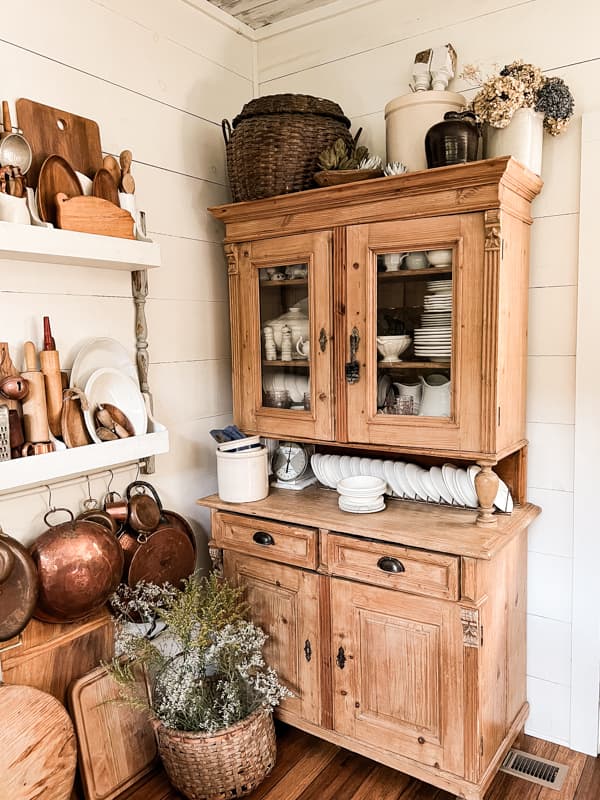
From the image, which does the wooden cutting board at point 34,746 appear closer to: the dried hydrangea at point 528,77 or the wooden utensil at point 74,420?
the wooden utensil at point 74,420

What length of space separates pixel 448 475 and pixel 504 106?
1118 millimetres

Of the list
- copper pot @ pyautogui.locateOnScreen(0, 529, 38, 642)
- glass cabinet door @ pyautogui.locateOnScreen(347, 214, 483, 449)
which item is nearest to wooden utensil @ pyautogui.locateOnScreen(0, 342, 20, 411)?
copper pot @ pyautogui.locateOnScreen(0, 529, 38, 642)

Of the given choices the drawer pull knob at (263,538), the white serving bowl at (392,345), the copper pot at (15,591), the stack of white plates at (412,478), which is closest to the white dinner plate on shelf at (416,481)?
the stack of white plates at (412,478)

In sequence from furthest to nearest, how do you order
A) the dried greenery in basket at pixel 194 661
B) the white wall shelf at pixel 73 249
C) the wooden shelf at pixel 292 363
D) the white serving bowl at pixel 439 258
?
1. the wooden shelf at pixel 292 363
2. the dried greenery in basket at pixel 194 661
3. the white serving bowl at pixel 439 258
4. the white wall shelf at pixel 73 249

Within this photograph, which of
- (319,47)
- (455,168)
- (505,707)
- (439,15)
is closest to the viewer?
(455,168)

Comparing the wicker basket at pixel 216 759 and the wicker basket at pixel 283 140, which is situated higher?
the wicker basket at pixel 283 140

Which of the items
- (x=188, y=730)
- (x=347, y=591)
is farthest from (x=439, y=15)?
(x=188, y=730)

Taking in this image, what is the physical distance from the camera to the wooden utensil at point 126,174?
6.63 feet

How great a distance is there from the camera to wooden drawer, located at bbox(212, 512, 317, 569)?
2.12m

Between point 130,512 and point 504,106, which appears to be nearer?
point 504,106

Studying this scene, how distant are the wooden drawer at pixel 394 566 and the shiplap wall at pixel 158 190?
70cm

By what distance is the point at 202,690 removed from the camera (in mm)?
2062

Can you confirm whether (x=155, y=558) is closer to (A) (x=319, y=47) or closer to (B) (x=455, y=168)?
(B) (x=455, y=168)

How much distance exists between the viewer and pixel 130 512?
212 centimetres
